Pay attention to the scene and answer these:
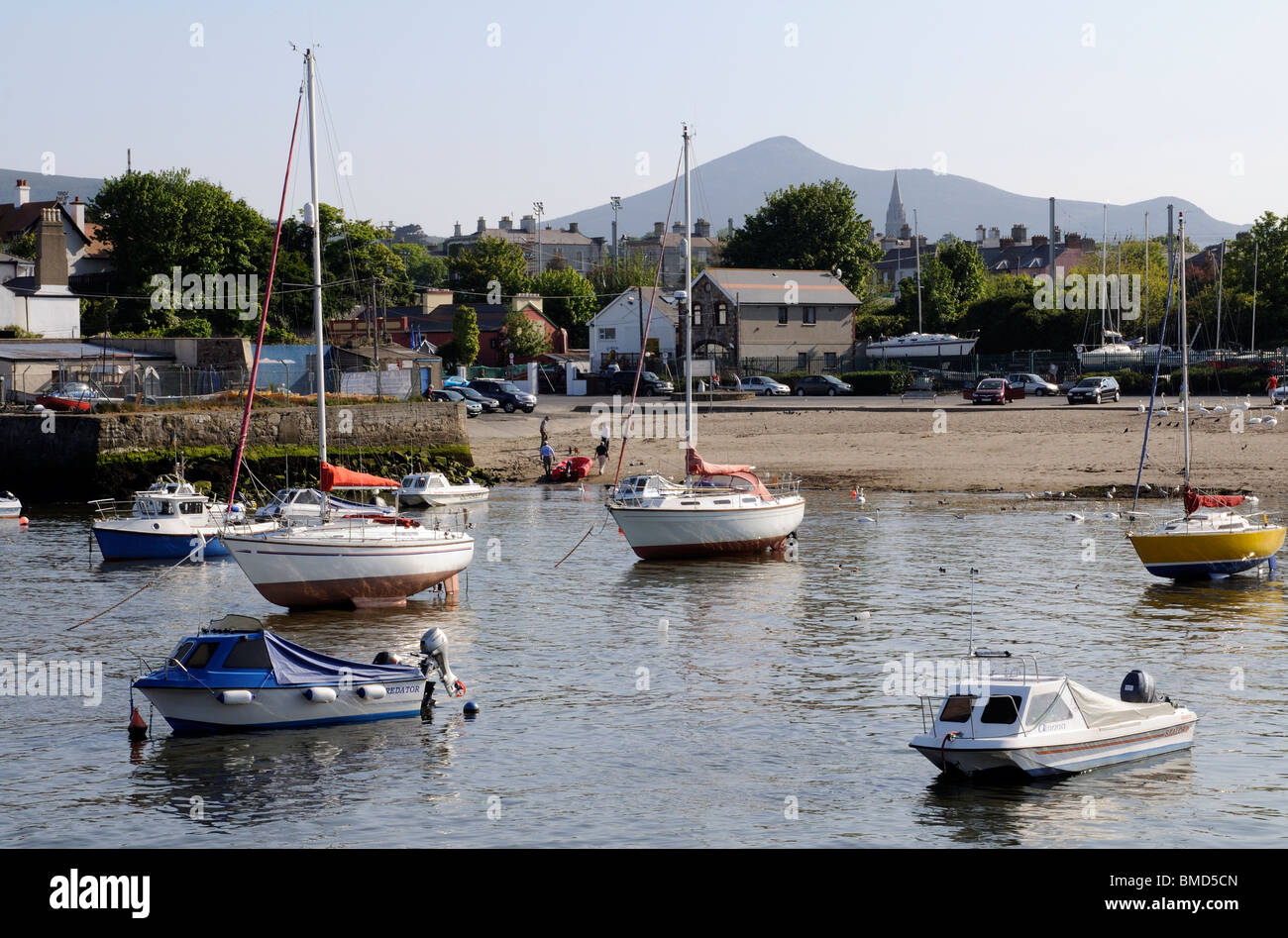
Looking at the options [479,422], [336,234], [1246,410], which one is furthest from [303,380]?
[1246,410]

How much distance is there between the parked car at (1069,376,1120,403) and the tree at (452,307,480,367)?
168 feet

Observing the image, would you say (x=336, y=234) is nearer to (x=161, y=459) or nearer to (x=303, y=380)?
(x=303, y=380)

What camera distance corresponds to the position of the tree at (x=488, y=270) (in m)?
140

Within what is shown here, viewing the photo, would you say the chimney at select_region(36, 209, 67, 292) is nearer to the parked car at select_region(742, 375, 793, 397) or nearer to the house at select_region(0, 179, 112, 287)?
the house at select_region(0, 179, 112, 287)

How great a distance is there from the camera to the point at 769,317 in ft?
336

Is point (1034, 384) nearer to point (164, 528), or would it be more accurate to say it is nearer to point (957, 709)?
point (164, 528)

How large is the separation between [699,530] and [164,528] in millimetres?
17201

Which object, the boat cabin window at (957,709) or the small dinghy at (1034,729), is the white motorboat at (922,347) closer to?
the small dinghy at (1034,729)

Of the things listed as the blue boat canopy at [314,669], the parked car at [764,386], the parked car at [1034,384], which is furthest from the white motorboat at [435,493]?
the parked car at [1034,384]

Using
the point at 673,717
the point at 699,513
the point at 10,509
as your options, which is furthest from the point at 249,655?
the point at 10,509

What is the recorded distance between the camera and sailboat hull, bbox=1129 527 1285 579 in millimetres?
34594

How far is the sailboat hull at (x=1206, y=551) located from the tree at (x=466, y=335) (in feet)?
269

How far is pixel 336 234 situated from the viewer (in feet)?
350

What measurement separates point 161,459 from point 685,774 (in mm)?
43602
